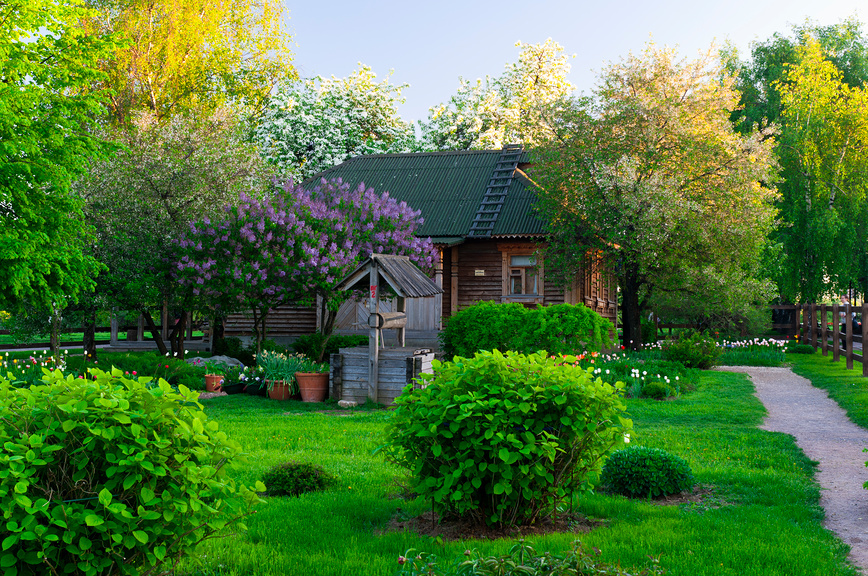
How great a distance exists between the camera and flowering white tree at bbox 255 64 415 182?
31953mm

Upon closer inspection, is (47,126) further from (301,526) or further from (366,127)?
(366,127)

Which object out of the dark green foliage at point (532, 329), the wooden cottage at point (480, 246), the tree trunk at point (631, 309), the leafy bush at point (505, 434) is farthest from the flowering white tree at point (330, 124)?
the leafy bush at point (505, 434)

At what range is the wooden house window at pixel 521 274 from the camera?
23.0m

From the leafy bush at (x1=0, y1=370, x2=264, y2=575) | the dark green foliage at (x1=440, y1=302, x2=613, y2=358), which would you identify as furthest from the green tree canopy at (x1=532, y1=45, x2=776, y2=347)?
the leafy bush at (x1=0, y1=370, x2=264, y2=575)

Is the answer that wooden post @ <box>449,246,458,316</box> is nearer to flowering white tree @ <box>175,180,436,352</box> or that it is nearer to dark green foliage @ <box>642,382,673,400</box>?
flowering white tree @ <box>175,180,436,352</box>

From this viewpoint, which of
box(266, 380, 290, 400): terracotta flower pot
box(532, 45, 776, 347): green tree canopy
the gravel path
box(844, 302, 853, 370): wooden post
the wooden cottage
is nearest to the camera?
the gravel path

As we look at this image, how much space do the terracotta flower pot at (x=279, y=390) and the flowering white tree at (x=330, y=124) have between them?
17.1 meters

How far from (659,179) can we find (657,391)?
865 centimetres

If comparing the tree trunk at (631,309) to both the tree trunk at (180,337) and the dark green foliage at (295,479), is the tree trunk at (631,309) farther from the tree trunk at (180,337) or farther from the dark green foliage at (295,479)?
the dark green foliage at (295,479)

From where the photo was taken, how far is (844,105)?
28.6 metres

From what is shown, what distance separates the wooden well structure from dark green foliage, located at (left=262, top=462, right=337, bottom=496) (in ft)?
20.3

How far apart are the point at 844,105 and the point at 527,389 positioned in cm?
2943

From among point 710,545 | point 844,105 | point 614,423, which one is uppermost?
point 844,105

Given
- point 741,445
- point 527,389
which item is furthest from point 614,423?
point 741,445
